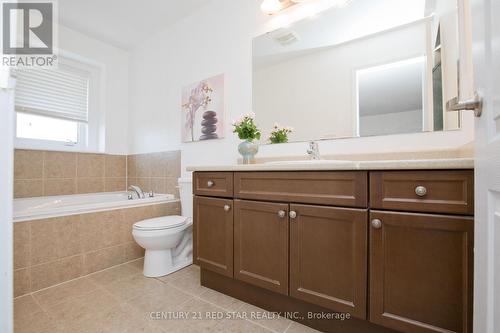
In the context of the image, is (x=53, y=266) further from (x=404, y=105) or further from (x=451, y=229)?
(x=404, y=105)

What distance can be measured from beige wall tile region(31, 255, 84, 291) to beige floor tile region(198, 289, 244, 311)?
1.04 meters

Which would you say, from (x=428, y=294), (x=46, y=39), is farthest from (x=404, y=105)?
(x=46, y=39)

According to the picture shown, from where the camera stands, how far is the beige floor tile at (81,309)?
1196 mm

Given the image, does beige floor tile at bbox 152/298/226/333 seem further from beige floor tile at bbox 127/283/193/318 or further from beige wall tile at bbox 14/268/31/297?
beige wall tile at bbox 14/268/31/297

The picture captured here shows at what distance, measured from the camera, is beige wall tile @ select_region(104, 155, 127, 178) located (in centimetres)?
276

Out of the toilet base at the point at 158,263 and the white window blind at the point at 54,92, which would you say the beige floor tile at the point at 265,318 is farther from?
the white window blind at the point at 54,92

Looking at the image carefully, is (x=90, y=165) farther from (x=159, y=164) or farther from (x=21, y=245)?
(x=21, y=245)

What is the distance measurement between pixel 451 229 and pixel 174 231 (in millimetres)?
1636

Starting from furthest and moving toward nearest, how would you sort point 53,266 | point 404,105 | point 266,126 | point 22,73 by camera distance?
point 22,73 < point 266,126 < point 53,266 < point 404,105

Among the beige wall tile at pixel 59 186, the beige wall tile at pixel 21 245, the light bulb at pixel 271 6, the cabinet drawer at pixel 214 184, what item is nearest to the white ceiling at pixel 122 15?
the light bulb at pixel 271 6

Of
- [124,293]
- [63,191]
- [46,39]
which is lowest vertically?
[124,293]

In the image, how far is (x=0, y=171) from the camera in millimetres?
740

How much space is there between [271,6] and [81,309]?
2442mm

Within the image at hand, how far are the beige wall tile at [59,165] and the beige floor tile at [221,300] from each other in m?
2.05
